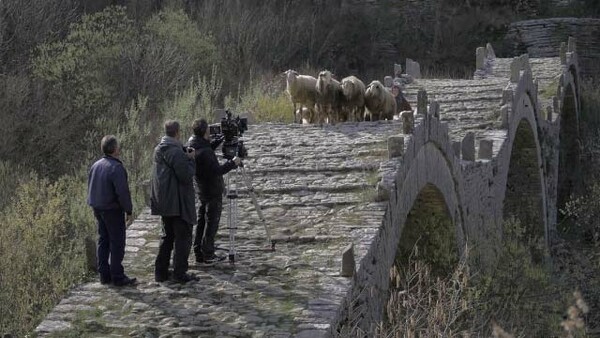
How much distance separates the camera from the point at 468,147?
17625 mm

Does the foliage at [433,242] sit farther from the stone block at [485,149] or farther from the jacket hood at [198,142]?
the jacket hood at [198,142]

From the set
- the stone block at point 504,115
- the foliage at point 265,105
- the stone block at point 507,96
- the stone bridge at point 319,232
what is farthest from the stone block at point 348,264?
the stone block at point 507,96

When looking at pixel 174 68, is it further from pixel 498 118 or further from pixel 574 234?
pixel 574 234

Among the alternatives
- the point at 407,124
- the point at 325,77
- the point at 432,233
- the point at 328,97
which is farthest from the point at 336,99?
the point at 407,124

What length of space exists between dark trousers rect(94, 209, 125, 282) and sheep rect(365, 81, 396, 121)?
738 centimetres

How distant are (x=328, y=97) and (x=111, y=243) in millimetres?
7069

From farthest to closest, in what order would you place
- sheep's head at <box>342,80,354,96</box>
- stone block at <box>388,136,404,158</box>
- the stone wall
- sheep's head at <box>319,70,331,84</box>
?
sheep's head at <box>342,80,354,96</box>
sheep's head at <box>319,70,331,84</box>
stone block at <box>388,136,404,158</box>
the stone wall

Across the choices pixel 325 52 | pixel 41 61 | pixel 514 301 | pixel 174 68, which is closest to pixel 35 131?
pixel 41 61

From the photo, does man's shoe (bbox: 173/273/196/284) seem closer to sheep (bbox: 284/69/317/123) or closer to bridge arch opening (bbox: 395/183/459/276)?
bridge arch opening (bbox: 395/183/459/276)

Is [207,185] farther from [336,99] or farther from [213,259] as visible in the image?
[336,99]

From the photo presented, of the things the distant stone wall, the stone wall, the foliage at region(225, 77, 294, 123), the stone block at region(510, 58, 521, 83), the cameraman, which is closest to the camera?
the cameraman

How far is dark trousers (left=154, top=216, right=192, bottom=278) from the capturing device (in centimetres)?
966

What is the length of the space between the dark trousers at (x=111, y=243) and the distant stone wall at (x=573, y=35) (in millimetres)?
31396

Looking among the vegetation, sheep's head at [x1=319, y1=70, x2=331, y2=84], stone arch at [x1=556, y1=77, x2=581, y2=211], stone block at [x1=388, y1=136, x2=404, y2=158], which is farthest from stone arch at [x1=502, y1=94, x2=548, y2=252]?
stone block at [x1=388, y1=136, x2=404, y2=158]
